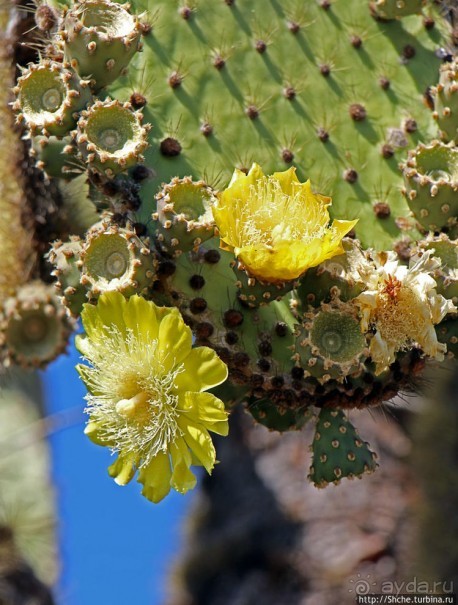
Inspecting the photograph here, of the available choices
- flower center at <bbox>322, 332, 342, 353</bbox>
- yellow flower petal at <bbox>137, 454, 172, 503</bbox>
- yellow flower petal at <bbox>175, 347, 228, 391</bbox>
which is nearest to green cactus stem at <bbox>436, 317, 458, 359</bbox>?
flower center at <bbox>322, 332, 342, 353</bbox>

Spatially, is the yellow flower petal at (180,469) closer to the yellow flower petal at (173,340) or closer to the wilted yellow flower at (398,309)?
the yellow flower petal at (173,340)

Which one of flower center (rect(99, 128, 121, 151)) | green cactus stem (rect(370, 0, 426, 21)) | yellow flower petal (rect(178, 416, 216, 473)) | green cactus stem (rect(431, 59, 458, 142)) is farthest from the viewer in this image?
green cactus stem (rect(370, 0, 426, 21))

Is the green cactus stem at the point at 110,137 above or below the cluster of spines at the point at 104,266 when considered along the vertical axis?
above

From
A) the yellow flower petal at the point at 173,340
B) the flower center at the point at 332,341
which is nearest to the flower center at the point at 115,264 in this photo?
the yellow flower petal at the point at 173,340

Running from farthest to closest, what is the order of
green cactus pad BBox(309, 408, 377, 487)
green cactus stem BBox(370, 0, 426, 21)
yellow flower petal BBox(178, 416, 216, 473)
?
green cactus stem BBox(370, 0, 426, 21)
green cactus pad BBox(309, 408, 377, 487)
yellow flower petal BBox(178, 416, 216, 473)

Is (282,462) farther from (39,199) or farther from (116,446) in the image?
(116,446)

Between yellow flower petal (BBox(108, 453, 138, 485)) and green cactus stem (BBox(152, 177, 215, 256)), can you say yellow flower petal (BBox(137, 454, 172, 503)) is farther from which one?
green cactus stem (BBox(152, 177, 215, 256))

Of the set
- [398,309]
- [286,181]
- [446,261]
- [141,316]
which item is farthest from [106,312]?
[446,261]
